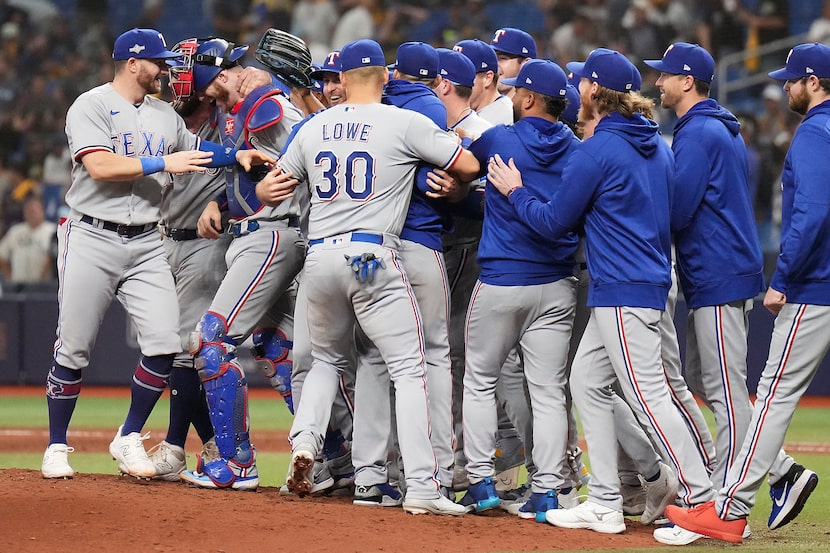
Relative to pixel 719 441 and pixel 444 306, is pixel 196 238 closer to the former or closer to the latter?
pixel 444 306

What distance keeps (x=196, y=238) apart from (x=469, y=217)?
1650 mm

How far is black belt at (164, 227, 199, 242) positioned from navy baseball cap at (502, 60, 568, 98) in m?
2.26

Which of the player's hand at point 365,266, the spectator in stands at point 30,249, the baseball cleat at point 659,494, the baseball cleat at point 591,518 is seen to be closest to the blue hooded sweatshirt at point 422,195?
the player's hand at point 365,266

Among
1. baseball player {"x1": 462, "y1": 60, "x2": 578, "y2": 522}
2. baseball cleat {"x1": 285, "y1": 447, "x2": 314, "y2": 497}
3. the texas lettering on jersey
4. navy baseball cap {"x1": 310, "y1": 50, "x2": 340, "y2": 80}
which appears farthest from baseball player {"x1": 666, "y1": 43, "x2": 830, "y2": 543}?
the texas lettering on jersey

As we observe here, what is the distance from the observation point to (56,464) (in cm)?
599

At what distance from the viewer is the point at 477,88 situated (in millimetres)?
6684

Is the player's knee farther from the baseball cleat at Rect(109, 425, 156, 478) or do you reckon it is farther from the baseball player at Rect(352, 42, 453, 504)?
the baseball player at Rect(352, 42, 453, 504)

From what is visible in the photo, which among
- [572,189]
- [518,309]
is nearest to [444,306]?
[518,309]

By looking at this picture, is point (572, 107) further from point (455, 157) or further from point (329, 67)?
point (329, 67)

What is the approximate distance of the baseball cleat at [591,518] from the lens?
17.3 ft

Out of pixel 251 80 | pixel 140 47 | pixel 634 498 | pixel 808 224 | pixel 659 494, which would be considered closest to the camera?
pixel 808 224

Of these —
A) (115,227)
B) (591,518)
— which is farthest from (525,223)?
(115,227)

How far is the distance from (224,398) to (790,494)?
289 centimetres

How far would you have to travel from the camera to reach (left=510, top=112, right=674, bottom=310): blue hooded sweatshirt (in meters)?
5.17
